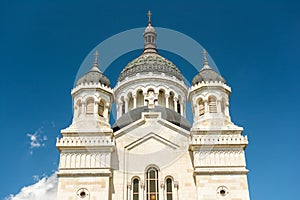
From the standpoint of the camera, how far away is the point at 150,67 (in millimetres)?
35781

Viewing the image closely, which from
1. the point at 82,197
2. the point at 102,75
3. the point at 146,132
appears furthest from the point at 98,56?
the point at 82,197

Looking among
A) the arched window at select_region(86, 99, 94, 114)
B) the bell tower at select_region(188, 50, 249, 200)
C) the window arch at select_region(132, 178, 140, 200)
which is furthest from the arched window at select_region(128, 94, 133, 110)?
the window arch at select_region(132, 178, 140, 200)

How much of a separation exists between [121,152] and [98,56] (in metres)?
8.71

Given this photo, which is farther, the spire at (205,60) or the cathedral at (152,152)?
the spire at (205,60)

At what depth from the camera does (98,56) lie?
1213 inches

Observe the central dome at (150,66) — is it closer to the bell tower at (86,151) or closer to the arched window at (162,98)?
the arched window at (162,98)

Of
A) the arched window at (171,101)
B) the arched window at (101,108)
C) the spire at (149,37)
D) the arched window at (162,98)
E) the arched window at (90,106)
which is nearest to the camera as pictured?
the arched window at (90,106)

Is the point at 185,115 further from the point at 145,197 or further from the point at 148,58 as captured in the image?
the point at 145,197

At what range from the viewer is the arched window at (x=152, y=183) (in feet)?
76.4

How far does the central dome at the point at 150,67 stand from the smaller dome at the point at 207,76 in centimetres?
724

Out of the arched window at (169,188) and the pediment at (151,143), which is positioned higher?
the pediment at (151,143)

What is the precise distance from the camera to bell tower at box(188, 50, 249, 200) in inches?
891

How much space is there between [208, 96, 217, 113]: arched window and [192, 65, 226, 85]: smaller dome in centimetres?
126

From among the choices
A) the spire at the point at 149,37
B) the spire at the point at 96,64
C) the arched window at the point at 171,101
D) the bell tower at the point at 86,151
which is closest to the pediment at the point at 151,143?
the bell tower at the point at 86,151
